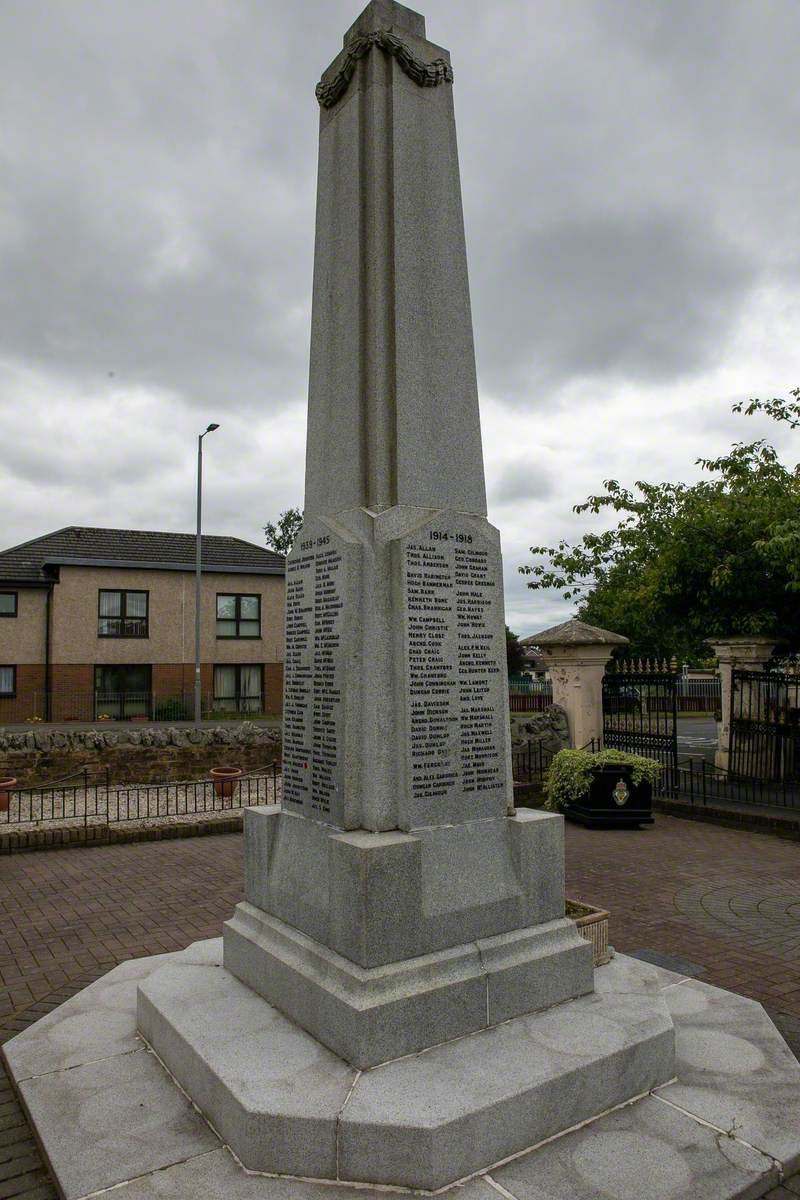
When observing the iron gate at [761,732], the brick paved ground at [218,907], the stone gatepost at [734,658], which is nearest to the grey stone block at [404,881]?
the brick paved ground at [218,907]

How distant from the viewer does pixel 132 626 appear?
97.8ft

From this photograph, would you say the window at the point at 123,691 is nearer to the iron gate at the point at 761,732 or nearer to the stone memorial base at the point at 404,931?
the iron gate at the point at 761,732

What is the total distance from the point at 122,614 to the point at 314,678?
88.9 feet

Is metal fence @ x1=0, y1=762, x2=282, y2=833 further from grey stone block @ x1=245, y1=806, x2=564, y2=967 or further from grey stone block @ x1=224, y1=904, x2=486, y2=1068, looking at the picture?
grey stone block @ x1=224, y1=904, x2=486, y2=1068

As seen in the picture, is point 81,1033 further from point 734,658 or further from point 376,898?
point 734,658

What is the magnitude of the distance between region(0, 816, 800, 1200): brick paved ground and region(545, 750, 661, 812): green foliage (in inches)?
29.1

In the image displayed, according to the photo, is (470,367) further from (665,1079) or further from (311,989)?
(665,1079)

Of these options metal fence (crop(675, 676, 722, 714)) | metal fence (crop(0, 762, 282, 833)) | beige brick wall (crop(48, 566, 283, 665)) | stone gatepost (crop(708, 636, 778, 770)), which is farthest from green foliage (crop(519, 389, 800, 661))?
metal fence (crop(675, 676, 722, 714))

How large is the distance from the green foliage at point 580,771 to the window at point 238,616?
21375 mm

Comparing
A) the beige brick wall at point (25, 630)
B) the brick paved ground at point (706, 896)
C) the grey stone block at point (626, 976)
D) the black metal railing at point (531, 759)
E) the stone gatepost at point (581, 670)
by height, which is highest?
the beige brick wall at point (25, 630)

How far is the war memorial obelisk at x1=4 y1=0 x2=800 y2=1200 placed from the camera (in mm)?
3277

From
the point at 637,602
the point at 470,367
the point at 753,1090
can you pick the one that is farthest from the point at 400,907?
the point at 637,602

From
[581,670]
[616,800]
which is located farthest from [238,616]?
[616,800]

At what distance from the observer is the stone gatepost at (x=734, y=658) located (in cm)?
1406
